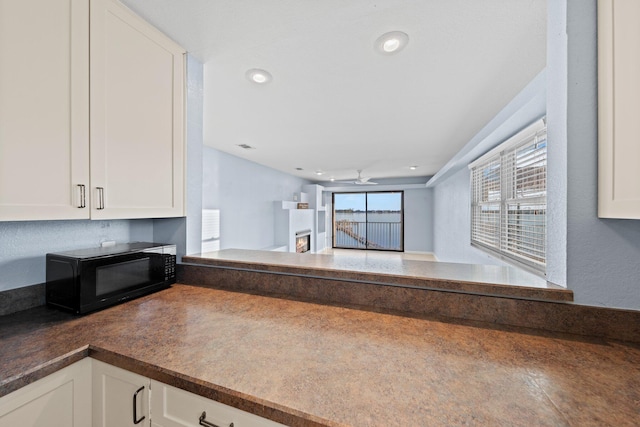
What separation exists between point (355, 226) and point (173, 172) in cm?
782

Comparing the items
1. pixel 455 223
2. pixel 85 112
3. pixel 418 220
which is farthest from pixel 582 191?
pixel 418 220

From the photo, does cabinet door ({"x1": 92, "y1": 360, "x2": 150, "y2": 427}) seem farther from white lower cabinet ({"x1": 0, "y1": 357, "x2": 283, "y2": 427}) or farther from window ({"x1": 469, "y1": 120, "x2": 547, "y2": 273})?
window ({"x1": 469, "y1": 120, "x2": 547, "y2": 273})

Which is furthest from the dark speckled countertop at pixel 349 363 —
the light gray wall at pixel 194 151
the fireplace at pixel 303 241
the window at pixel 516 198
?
the fireplace at pixel 303 241

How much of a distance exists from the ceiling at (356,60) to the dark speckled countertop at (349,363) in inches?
58.2

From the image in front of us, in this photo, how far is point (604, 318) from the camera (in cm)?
91

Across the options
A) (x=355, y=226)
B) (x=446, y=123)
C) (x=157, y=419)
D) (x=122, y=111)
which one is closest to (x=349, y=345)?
(x=157, y=419)

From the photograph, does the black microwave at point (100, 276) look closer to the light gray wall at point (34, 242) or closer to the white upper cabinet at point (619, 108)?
the light gray wall at point (34, 242)

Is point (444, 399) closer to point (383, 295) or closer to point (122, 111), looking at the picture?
point (383, 295)

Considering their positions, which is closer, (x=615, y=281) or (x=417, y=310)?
(x=615, y=281)

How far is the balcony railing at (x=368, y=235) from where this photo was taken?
8.40 metres

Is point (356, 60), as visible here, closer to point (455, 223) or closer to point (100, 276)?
point (100, 276)

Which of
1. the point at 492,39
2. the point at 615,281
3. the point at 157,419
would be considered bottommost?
the point at 157,419

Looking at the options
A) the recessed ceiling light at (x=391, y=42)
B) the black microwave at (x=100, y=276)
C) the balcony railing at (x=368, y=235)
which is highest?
the recessed ceiling light at (x=391, y=42)

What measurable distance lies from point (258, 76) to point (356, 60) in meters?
0.72
